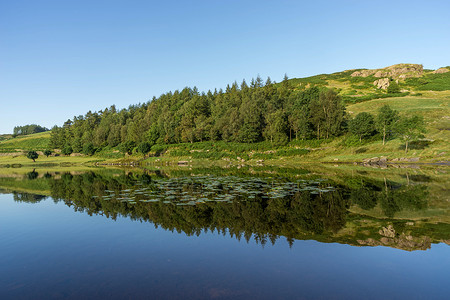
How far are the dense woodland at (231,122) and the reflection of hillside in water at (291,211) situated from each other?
143ft

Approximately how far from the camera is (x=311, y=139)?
69688 mm

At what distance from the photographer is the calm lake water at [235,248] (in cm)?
777

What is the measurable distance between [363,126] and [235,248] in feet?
189

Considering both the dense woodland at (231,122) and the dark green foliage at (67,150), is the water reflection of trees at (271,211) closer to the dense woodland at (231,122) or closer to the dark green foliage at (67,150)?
the dense woodland at (231,122)

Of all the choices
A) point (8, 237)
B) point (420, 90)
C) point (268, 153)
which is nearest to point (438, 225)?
point (8, 237)

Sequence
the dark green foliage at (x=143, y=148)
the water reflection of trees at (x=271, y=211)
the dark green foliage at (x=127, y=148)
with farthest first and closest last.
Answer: the dark green foliage at (x=127, y=148) → the dark green foliage at (x=143, y=148) → the water reflection of trees at (x=271, y=211)

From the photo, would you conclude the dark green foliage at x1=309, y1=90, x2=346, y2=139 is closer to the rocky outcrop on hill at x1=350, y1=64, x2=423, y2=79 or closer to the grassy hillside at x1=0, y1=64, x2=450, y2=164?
the grassy hillside at x1=0, y1=64, x2=450, y2=164

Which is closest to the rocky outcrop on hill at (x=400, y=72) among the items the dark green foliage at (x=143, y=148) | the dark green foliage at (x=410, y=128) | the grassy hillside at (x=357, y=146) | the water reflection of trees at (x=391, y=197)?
the grassy hillside at (x=357, y=146)

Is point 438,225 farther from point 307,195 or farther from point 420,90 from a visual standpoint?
point 420,90

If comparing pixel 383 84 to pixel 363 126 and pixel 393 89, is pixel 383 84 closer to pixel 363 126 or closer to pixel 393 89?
pixel 393 89

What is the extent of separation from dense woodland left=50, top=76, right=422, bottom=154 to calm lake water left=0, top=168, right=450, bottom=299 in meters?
49.5

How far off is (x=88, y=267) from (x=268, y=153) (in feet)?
198

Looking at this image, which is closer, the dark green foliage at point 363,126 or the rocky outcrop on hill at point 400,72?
the dark green foliage at point 363,126

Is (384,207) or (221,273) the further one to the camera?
(384,207)
